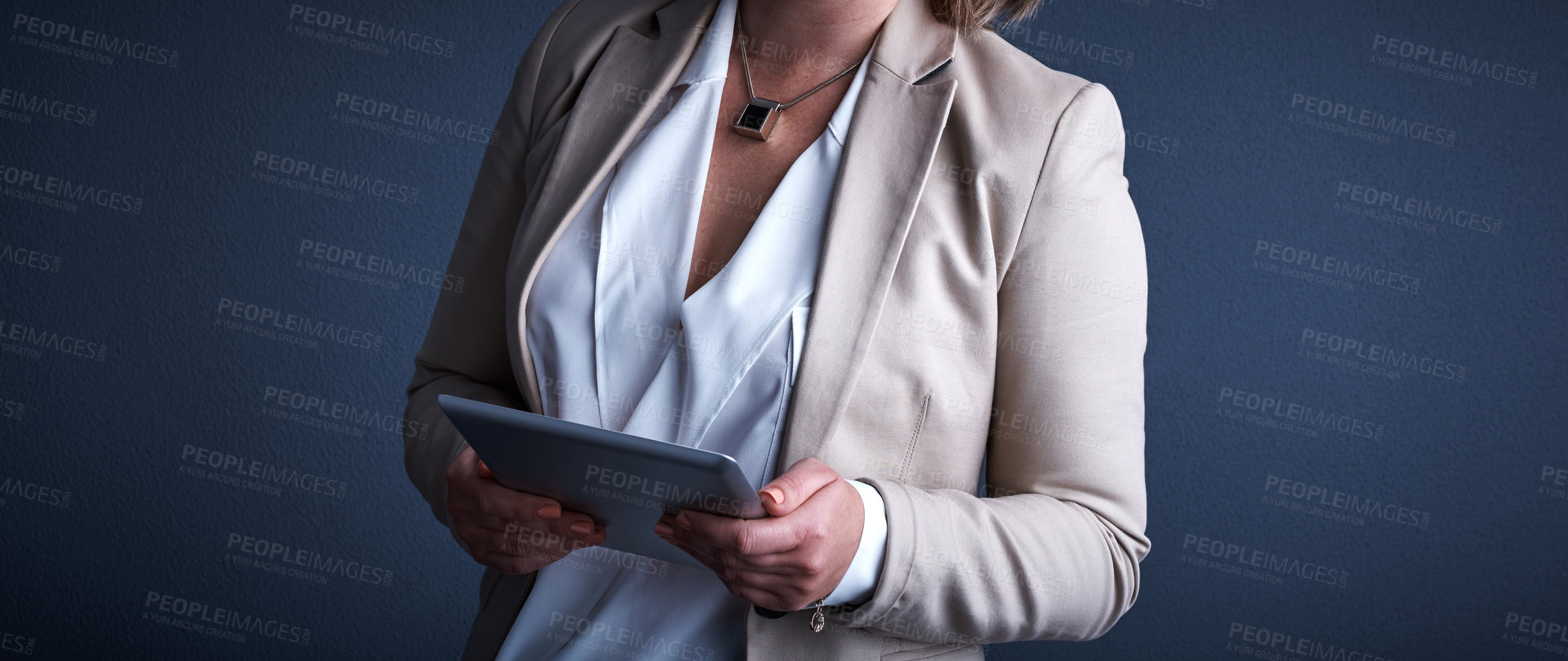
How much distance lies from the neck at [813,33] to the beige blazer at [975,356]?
0.26 feet

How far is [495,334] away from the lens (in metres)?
1.21

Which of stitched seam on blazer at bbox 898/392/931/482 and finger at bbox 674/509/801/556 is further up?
stitched seam on blazer at bbox 898/392/931/482

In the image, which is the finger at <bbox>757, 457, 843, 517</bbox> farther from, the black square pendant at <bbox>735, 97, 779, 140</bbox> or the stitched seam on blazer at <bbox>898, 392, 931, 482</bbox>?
the black square pendant at <bbox>735, 97, 779, 140</bbox>

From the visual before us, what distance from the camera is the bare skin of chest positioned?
3.55ft

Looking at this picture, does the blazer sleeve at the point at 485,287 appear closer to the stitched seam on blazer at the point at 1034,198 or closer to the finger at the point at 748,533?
the finger at the point at 748,533

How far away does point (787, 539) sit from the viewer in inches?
33.4

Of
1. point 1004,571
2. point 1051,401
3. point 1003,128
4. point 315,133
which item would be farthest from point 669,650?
point 315,133

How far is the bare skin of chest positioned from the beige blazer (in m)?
0.08

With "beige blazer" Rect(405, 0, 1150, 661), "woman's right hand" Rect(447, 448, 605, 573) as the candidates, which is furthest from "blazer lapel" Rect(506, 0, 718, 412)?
"woman's right hand" Rect(447, 448, 605, 573)

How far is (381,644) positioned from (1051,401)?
2338 mm

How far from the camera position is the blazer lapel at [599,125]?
3.57ft

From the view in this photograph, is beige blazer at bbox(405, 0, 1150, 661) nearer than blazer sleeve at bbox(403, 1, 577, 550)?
Yes

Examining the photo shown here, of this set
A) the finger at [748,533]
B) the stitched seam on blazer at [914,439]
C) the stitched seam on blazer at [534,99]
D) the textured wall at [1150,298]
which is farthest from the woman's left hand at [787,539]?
the textured wall at [1150,298]

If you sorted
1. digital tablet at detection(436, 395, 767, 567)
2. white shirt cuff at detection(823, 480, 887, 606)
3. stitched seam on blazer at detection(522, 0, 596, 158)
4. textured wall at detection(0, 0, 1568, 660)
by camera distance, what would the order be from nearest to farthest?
1. digital tablet at detection(436, 395, 767, 567)
2. white shirt cuff at detection(823, 480, 887, 606)
3. stitched seam on blazer at detection(522, 0, 596, 158)
4. textured wall at detection(0, 0, 1568, 660)
